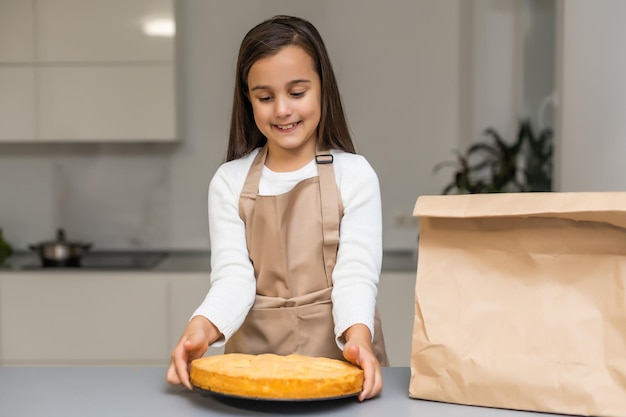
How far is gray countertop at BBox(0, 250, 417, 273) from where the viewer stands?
121 inches

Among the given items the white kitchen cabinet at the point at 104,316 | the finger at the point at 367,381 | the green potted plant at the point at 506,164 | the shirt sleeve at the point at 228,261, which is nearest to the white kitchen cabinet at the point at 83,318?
the white kitchen cabinet at the point at 104,316

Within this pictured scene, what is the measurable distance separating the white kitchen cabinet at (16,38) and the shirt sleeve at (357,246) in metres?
2.22

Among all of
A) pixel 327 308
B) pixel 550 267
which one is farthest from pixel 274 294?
pixel 550 267

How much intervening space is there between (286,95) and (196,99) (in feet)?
7.53

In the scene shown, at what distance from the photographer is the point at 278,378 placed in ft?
3.06

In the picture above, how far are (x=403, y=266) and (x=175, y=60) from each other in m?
1.22

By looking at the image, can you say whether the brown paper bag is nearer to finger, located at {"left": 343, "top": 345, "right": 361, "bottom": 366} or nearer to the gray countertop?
finger, located at {"left": 343, "top": 345, "right": 361, "bottom": 366}

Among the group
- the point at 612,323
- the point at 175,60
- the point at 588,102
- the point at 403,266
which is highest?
the point at 175,60

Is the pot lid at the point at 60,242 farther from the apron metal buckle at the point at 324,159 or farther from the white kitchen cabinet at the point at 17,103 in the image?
the apron metal buckle at the point at 324,159

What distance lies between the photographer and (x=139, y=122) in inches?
126

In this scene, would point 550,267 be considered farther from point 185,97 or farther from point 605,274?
point 185,97

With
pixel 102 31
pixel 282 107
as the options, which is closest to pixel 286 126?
pixel 282 107

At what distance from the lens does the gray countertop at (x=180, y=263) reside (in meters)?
3.07

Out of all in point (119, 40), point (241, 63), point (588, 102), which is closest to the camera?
point (241, 63)
